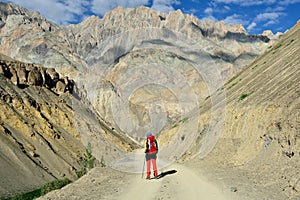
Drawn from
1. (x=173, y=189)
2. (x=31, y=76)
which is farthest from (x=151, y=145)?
(x=31, y=76)

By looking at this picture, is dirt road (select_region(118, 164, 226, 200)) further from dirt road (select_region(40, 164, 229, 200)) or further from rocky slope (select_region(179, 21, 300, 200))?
rocky slope (select_region(179, 21, 300, 200))

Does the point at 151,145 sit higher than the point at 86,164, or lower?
lower

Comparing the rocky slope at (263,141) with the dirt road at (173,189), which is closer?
the dirt road at (173,189)

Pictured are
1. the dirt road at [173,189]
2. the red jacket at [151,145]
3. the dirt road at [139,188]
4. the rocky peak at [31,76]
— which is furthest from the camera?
the rocky peak at [31,76]

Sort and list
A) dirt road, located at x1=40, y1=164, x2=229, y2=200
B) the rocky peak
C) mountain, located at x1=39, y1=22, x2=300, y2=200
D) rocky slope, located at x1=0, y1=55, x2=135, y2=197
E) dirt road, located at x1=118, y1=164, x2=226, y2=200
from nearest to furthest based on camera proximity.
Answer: dirt road, located at x1=118, y1=164, x2=226, y2=200 → dirt road, located at x1=40, y1=164, x2=229, y2=200 → mountain, located at x1=39, y1=22, x2=300, y2=200 → rocky slope, located at x1=0, y1=55, x2=135, y2=197 → the rocky peak

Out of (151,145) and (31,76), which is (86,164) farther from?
(31,76)

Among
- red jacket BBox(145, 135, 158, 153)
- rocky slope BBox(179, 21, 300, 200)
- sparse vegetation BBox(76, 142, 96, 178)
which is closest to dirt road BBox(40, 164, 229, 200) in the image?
rocky slope BBox(179, 21, 300, 200)

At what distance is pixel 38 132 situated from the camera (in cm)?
5688

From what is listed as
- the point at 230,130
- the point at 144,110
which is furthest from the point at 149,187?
the point at 144,110

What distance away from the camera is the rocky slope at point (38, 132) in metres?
41.6

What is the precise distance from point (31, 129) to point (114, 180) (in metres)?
44.8

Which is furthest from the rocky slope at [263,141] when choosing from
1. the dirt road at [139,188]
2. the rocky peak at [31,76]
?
the rocky peak at [31,76]

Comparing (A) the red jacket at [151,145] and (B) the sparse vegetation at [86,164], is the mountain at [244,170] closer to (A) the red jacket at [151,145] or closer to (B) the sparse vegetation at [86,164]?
(A) the red jacket at [151,145]

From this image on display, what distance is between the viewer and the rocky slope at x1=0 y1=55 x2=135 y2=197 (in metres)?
41.6
